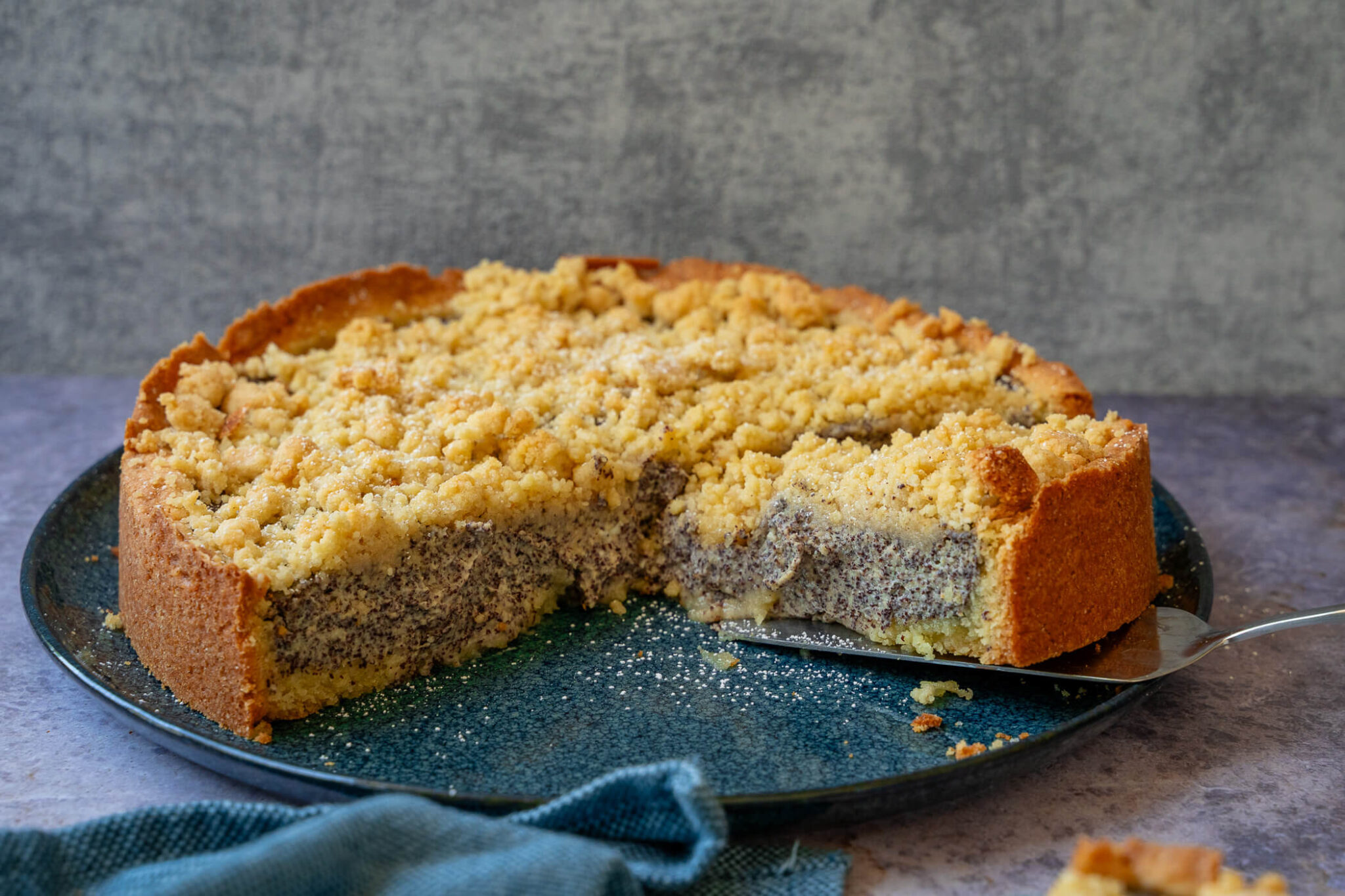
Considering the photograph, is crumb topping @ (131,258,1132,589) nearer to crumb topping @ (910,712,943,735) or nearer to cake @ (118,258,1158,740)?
cake @ (118,258,1158,740)

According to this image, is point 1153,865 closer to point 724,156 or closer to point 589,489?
point 589,489

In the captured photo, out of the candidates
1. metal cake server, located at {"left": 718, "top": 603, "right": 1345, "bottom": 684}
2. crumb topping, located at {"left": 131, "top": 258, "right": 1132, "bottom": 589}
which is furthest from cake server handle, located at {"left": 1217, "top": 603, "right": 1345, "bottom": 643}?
crumb topping, located at {"left": 131, "top": 258, "right": 1132, "bottom": 589}

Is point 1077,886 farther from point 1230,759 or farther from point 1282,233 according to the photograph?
point 1282,233

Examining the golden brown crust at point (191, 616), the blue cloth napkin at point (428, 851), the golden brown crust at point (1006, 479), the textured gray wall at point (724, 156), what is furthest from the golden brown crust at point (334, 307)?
the golden brown crust at point (1006, 479)

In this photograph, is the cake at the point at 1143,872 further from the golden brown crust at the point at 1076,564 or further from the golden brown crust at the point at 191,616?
the golden brown crust at the point at 191,616

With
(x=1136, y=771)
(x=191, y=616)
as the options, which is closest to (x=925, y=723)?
(x=1136, y=771)
